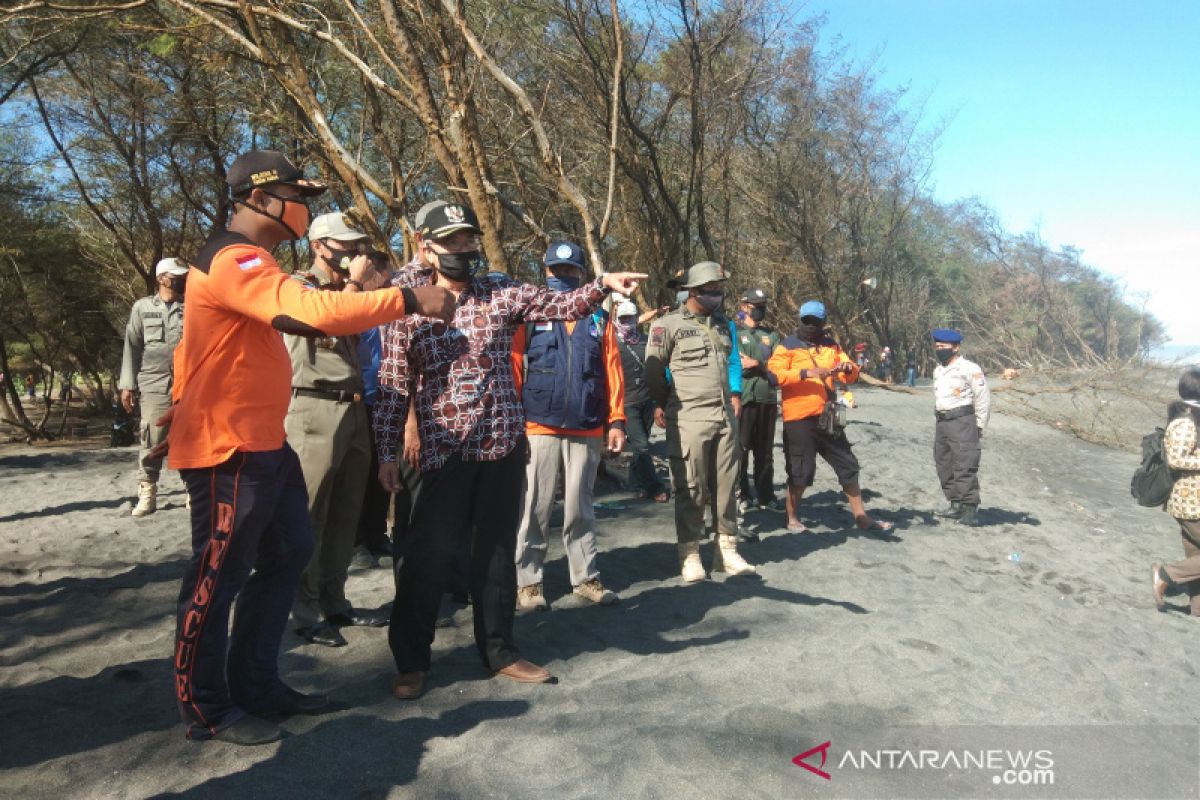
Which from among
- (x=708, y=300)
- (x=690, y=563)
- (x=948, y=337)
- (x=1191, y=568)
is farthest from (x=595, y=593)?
(x=948, y=337)

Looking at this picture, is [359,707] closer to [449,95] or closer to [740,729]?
[740,729]

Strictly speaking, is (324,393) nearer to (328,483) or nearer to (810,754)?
(328,483)

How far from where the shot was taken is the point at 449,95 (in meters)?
7.59

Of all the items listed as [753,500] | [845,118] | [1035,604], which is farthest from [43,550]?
[845,118]

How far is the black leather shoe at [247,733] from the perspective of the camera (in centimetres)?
325

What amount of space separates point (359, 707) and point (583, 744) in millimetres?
973

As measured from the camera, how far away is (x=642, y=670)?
4270mm

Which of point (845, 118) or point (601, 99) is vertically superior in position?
point (845, 118)

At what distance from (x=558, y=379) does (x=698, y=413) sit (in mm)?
1275

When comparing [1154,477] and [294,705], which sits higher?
[1154,477]

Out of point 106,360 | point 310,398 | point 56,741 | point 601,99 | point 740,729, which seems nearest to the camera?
point 56,741

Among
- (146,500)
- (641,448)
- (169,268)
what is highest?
(169,268)

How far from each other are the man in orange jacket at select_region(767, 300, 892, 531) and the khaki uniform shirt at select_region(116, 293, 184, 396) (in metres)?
5.12

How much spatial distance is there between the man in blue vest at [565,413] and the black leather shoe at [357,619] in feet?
2.73
